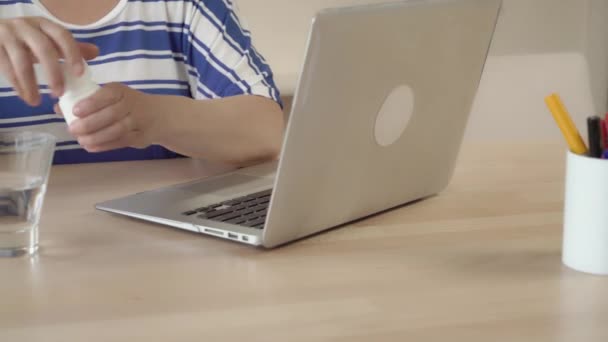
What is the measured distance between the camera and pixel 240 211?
97 cm

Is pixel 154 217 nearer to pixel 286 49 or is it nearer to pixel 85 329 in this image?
pixel 85 329

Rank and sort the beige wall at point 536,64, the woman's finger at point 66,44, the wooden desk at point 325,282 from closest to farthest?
the wooden desk at point 325,282 → the woman's finger at point 66,44 → the beige wall at point 536,64

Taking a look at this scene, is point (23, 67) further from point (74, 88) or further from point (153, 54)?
point (153, 54)

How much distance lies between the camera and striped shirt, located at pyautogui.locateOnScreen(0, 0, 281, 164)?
1475mm

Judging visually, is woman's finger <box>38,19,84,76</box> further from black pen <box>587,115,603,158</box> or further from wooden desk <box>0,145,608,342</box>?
black pen <box>587,115,603,158</box>

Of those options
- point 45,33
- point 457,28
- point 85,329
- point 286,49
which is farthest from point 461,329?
point 286,49

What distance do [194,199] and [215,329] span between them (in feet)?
1.18

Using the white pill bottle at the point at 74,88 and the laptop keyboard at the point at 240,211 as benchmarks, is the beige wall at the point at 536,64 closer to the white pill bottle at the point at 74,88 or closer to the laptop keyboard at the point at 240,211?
the laptop keyboard at the point at 240,211

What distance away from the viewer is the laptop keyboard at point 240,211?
0.93 metres

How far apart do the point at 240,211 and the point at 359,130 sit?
168 mm

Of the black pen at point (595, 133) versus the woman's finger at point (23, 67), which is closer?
the black pen at point (595, 133)

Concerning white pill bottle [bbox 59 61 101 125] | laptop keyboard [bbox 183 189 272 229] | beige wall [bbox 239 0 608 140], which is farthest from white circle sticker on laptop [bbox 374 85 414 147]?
beige wall [bbox 239 0 608 140]

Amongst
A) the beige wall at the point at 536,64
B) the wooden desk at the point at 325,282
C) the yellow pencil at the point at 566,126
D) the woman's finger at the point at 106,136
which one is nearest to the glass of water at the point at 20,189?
the wooden desk at the point at 325,282

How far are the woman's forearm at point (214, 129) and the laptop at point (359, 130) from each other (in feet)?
0.47
